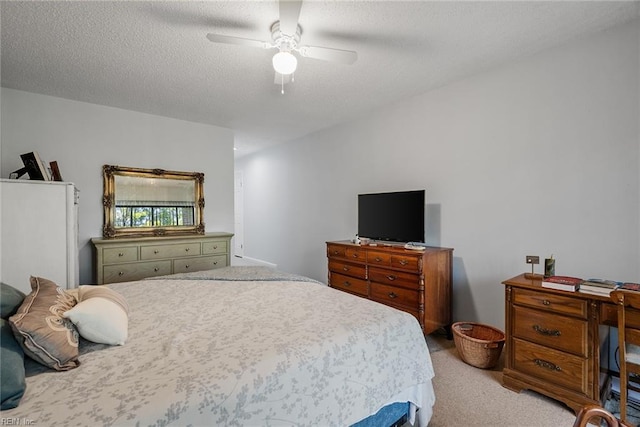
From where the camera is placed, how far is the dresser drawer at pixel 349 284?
3.15 metres

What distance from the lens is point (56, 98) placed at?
325 cm

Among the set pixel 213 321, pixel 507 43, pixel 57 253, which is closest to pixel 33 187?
pixel 57 253

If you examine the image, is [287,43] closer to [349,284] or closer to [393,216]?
[393,216]

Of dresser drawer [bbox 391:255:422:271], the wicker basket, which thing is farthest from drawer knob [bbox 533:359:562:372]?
dresser drawer [bbox 391:255:422:271]

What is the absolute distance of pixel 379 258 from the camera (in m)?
2.97

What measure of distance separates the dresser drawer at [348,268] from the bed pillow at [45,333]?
2.46 m

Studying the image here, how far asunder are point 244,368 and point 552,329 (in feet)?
6.54

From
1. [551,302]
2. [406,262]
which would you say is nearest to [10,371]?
[406,262]

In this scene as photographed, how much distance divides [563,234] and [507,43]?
1572mm

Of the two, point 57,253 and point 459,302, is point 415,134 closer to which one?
point 459,302

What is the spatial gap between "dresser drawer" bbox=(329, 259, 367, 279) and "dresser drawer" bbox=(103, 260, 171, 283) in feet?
6.68

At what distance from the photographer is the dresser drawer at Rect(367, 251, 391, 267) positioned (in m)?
2.89

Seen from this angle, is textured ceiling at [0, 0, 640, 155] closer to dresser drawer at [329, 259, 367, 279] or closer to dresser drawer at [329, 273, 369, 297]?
dresser drawer at [329, 259, 367, 279]

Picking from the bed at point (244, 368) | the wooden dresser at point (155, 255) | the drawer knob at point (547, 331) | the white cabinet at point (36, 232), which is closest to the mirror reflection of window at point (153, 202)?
the wooden dresser at point (155, 255)
